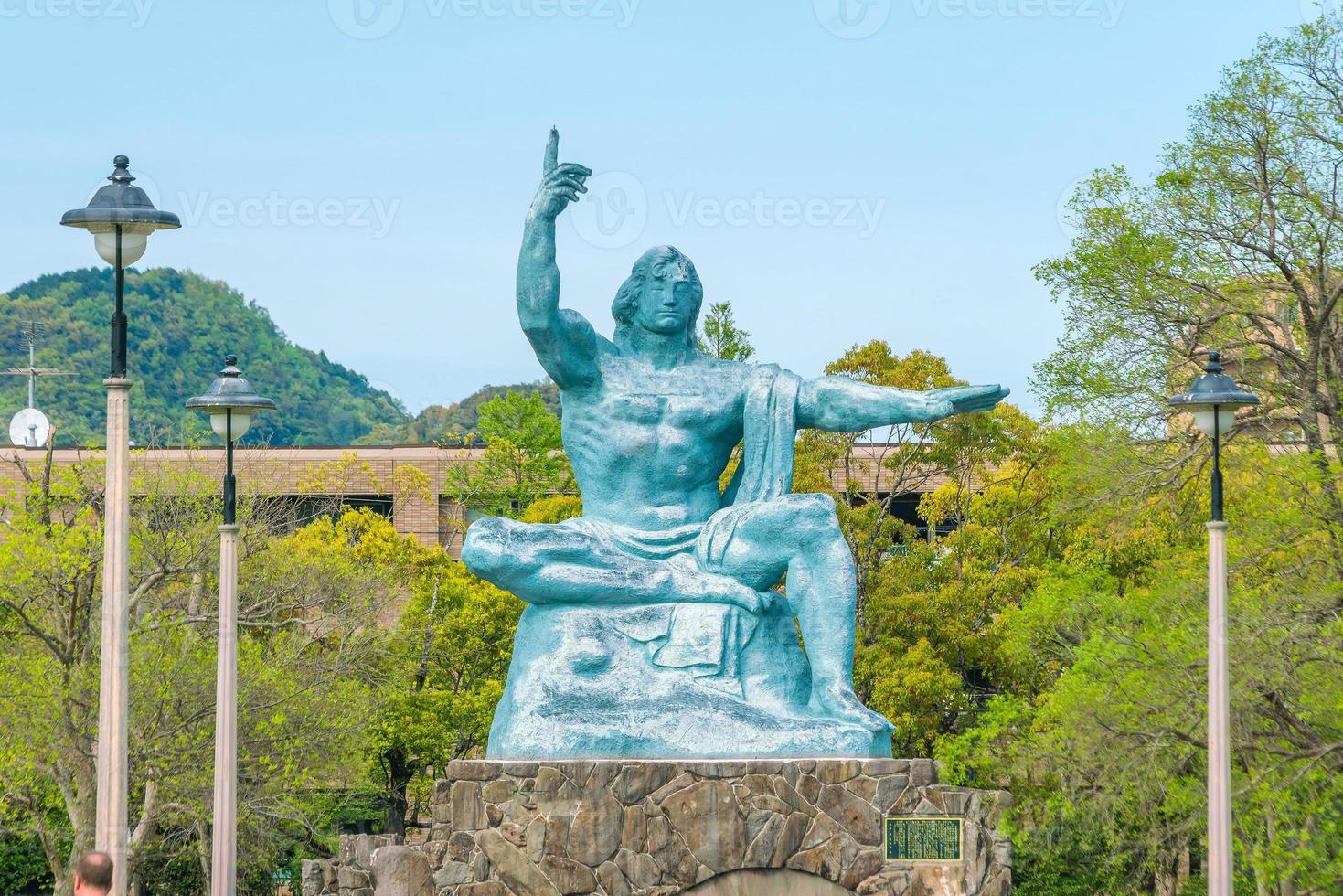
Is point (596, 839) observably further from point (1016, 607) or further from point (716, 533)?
point (1016, 607)

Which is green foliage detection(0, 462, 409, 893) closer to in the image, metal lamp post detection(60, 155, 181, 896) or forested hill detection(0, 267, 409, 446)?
metal lamp post detection(60, 155, 181, 896)

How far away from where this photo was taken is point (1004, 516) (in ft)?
99.3

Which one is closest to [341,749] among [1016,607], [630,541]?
[1016,607]

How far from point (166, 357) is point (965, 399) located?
1710 inches

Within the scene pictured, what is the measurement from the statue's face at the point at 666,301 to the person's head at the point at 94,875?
7.83 metres

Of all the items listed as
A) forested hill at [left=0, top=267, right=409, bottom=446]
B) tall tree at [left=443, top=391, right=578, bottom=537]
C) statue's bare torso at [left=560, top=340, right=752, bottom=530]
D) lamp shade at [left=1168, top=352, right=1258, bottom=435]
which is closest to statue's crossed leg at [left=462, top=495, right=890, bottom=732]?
statue's bare torso at [left=560, top=340, right=752, bottom=530]

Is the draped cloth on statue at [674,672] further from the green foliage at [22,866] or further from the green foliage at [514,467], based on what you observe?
the green foliage at [514,467]

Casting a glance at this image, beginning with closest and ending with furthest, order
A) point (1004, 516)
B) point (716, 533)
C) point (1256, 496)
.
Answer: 1. point (716, 533)
2. point (1256, 496)
3. point (1004, 516)

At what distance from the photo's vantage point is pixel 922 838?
12664 mm

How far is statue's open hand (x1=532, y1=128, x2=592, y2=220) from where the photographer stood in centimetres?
1355

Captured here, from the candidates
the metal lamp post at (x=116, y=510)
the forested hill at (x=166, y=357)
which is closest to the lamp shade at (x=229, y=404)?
the metal lamp post at (x=116, y=510)

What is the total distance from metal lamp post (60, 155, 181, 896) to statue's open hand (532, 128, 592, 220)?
3.73 m

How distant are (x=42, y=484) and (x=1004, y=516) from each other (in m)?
13.0

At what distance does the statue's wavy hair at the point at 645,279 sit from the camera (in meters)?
14.3
